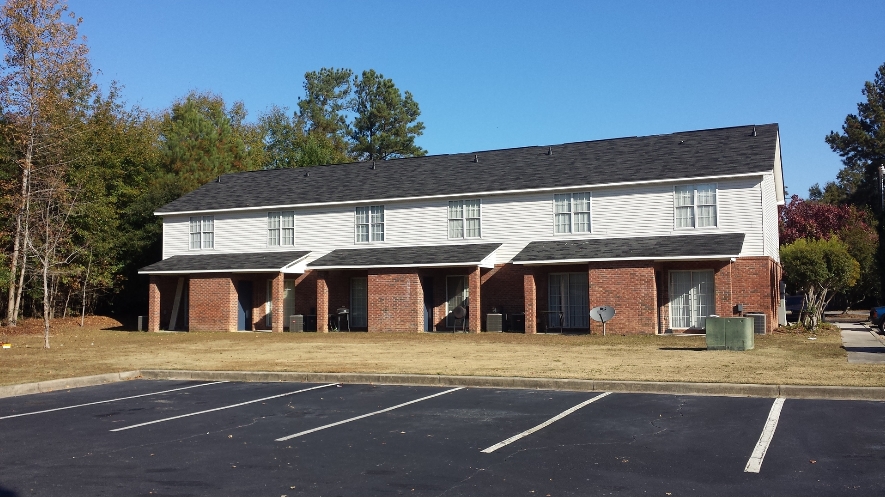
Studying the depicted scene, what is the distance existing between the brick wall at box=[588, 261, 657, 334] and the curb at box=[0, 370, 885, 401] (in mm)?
14226

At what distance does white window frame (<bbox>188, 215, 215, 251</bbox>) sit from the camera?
Answer: 125 ft

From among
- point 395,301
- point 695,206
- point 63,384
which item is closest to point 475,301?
point 395,301

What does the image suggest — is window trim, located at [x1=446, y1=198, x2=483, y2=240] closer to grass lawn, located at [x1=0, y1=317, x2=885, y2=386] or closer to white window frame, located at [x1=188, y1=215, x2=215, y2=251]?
grass lawn, located at [x1=0, y1=317, x2=885, y2=386]

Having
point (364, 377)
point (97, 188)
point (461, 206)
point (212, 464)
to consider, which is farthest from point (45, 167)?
point (212, 464)

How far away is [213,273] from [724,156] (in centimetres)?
2124

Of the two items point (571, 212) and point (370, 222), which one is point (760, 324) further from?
point (370, 222)

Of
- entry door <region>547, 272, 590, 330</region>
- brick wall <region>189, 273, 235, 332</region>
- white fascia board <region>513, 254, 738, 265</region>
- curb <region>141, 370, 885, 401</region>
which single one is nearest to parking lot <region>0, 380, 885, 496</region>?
curb <region>141, 370, 885, 401</region>

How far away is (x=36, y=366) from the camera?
1841 centimetres

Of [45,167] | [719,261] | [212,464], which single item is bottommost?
[212,464]

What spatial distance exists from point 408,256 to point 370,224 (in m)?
3.50

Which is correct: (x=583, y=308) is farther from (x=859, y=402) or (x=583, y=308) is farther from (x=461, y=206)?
(x=859, y=402)

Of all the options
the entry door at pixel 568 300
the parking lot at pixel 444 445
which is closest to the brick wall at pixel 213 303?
the entry door at pixel 568 300

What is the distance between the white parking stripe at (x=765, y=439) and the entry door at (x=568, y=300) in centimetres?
1869

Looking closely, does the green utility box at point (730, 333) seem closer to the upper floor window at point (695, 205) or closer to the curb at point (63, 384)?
the upper floor window at point (695, 205)
